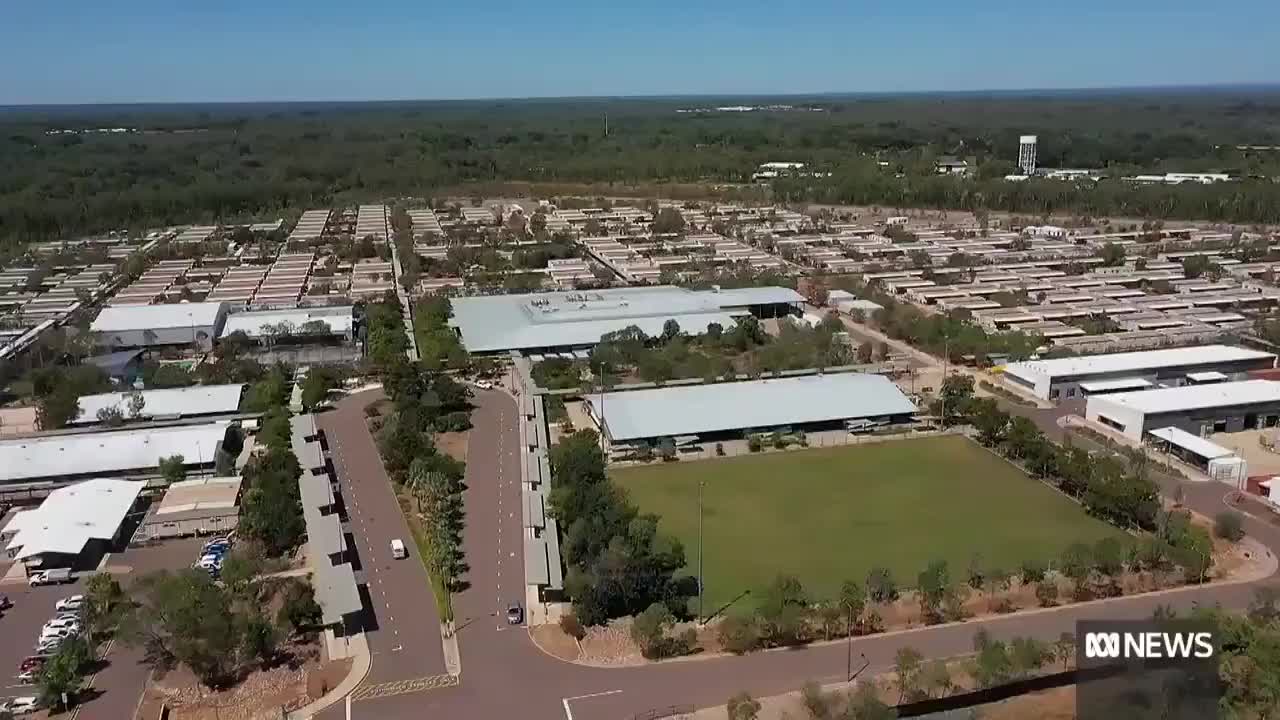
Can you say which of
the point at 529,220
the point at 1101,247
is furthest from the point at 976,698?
the point at 529,220

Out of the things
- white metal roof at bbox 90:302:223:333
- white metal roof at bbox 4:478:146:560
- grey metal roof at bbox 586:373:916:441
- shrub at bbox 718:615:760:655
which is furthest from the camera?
white metal roof at bbox 90:302:223:333

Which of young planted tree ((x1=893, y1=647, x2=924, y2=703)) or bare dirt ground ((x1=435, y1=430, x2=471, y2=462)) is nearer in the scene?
young planted tree ((x1=893, y1=647, x2=924, y2=703))

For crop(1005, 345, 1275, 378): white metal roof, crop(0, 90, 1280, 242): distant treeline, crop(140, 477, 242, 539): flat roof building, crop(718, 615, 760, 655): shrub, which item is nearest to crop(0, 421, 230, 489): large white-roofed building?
crop(140, 477, 242, 539): flat roof building

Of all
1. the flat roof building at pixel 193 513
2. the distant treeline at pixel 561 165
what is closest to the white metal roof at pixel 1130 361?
the flat roof building at pixel 193 513

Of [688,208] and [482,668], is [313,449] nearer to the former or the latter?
[482,668]

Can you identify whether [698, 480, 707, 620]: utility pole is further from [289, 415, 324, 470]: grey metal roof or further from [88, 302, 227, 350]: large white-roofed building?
[88, 302, 227, 350]: large white-roofed building

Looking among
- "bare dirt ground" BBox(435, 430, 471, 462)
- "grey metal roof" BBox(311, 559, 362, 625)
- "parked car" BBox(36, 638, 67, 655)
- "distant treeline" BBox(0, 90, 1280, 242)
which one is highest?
"distant treeline" BBox(0, 90, 1280, 242)

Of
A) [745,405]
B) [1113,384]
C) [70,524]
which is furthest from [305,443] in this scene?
[1113,384]
